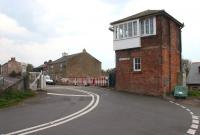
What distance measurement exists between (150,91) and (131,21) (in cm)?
675

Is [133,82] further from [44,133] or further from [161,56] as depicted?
[44,133]

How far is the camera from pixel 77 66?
7931cm

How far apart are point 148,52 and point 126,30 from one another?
3.59m

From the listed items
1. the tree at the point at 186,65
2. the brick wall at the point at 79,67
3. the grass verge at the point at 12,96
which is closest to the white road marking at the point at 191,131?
the grass verge at the point at 12,96

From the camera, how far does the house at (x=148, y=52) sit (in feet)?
99.3

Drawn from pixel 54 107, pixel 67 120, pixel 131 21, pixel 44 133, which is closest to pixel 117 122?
pixel 67 120

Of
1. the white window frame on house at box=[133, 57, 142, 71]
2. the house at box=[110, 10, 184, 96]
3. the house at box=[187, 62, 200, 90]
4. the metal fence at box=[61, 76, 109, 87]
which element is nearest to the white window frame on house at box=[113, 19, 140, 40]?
the house at box=[110, 10, 184, 96]

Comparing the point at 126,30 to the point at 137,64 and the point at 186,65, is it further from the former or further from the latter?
the point at 186,65

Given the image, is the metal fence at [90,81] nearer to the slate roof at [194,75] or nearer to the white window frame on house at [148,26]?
the white window frame on house at [148,26]

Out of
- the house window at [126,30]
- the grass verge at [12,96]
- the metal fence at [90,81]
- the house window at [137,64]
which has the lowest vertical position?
the grass verge at [12,96]

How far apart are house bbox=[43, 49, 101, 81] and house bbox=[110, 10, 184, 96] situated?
4407 centimetres

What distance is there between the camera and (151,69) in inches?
1203

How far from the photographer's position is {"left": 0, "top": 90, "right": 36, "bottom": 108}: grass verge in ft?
66.7

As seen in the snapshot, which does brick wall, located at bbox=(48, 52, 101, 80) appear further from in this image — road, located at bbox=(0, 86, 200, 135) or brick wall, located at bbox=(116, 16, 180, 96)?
road, located at bbox=(0, 86, 200, 135)
